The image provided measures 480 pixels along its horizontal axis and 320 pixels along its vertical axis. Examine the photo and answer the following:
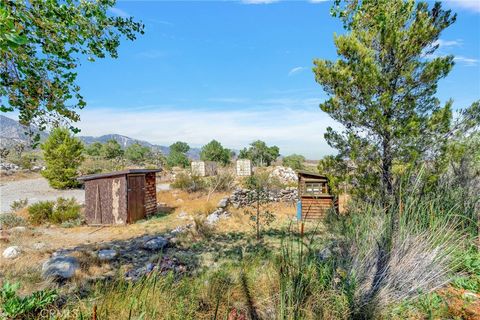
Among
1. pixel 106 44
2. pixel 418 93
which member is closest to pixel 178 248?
pixel 106 44

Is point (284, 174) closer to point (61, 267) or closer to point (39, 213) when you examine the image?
point (39, 213)

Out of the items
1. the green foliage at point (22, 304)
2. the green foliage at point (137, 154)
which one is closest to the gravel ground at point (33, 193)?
the green foliage at point (22, 304)

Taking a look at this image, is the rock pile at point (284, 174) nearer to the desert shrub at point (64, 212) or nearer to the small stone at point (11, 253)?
the desert shrub at point (64, 212)

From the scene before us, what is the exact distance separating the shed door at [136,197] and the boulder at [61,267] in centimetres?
588

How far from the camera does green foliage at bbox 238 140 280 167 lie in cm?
3574

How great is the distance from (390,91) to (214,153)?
31.5 metres

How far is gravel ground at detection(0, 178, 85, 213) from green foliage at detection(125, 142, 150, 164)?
15319 millimetres

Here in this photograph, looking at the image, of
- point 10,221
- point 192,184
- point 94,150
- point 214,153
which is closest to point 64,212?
point 10,221

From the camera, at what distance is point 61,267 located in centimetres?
533

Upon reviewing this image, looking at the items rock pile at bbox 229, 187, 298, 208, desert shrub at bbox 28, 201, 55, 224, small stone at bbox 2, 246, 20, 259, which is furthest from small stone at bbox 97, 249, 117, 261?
rock pile at bbox 229, 187, 298, 208

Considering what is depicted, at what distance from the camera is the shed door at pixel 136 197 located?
1170 centimetres

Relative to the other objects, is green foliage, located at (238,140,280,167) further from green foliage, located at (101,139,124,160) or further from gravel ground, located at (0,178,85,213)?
gravel ground, located at (0,178,85,213)

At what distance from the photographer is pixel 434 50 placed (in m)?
6.73

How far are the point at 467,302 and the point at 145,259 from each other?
6413 millimetres
